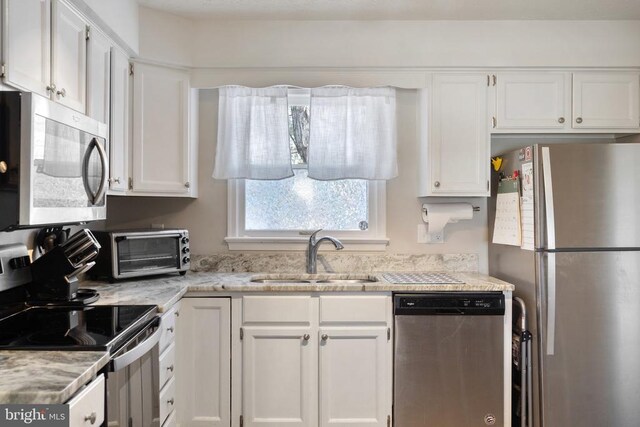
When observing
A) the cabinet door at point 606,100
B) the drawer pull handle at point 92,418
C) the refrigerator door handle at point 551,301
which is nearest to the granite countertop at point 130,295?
the drawer pull handle at point 92,418

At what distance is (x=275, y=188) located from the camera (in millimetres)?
2844

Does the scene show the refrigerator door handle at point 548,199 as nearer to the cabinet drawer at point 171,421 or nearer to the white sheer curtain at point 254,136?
the white sheer curtain at point 254,136

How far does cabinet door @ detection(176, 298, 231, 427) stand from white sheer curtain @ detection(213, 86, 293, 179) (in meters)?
0.88

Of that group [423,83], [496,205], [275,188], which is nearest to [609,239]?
[496,205]

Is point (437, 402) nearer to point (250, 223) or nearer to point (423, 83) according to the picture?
point (250, 223)

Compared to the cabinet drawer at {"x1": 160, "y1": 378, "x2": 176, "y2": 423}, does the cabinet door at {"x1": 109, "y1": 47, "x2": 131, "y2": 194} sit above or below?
above

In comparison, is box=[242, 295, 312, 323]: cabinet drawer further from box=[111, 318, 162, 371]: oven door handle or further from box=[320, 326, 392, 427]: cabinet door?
box=[111, 318, 162, 371]: oven door handle

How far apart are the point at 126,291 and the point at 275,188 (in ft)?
3.87

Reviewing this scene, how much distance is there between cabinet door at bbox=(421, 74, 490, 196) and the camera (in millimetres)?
2572

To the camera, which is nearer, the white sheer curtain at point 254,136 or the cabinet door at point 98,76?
the cabinet door at point 98,76

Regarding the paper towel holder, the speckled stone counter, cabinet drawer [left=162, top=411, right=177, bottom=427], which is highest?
the paper towel holder

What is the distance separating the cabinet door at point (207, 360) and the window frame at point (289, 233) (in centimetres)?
62

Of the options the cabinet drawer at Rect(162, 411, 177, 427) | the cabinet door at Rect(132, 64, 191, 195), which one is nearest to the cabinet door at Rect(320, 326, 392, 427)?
the cabinet drawer at Rect(162, 411, 177, 427)

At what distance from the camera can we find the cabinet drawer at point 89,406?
3.40ft
